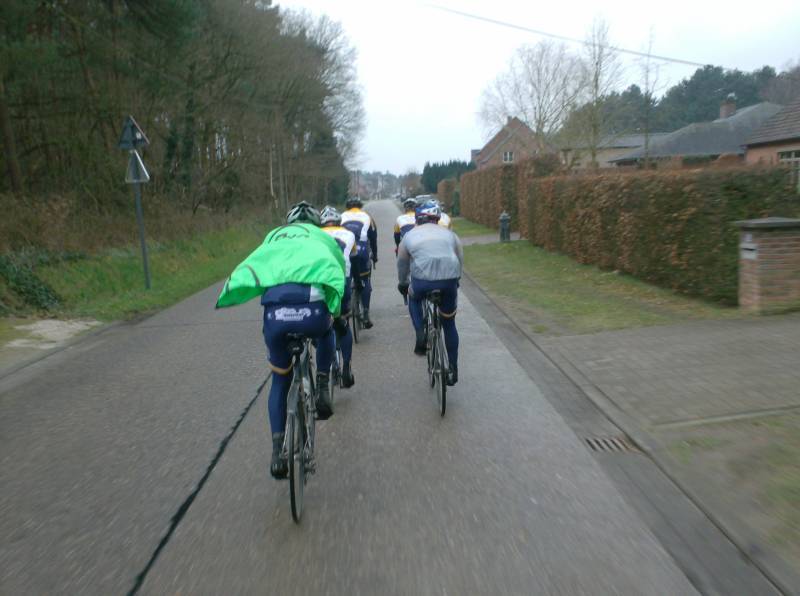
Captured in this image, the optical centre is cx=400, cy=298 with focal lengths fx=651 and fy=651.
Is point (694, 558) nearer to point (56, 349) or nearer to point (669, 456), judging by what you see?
point (669, 456)

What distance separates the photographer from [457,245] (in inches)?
226

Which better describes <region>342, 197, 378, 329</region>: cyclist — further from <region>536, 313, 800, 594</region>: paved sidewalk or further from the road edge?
<region>536, 313, 800, 594</region>: paved sidewalk

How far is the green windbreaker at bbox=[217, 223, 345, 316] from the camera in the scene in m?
3.72

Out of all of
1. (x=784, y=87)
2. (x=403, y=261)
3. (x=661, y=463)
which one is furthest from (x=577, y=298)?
(x=784, y=87)

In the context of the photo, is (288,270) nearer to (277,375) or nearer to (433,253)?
(277,375)

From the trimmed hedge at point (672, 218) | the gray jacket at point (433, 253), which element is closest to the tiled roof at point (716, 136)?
the trimmed hedge at point (672, 218)

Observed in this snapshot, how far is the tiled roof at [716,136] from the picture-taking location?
43031 millimetres

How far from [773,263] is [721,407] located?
12.3ft

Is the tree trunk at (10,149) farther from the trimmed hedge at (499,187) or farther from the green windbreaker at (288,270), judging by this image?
the green windbreaker at (288,270)

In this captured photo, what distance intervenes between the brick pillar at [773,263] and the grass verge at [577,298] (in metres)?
0.41

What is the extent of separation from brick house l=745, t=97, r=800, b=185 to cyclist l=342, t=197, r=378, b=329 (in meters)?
23.8

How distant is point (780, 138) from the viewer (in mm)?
27297

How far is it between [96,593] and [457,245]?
12.5 ft

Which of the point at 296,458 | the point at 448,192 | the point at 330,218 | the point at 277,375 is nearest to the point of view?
the point at 296,458
